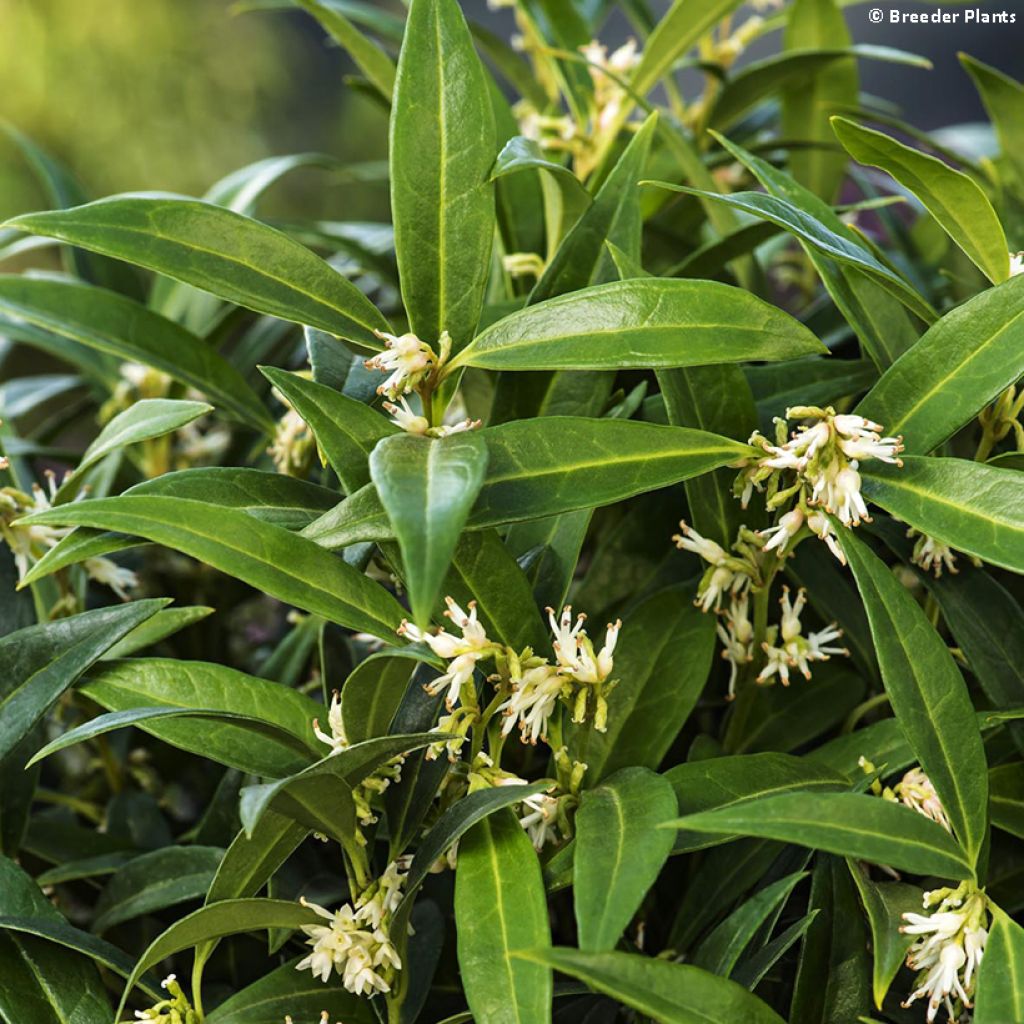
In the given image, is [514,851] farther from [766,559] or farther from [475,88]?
[475,88]

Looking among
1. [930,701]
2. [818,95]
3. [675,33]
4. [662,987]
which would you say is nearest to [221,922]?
[662,987]

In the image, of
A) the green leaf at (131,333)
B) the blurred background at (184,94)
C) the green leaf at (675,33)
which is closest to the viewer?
the green leaf at (131,333)

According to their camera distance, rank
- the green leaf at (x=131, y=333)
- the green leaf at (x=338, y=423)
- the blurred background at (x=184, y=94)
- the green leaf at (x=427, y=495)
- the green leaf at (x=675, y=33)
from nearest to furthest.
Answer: the green leaf at (x=427, y=495) < the green leaf at (x=338, y=423) < the green leaf at (x=131, y=333) < the green leaf at (x=675, y=33) < the blurred background at (x=184, y=94)

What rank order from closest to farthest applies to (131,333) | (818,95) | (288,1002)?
1. (288,1002)
2. (131,333)
3. (818,95)

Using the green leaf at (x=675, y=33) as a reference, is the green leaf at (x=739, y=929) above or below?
below

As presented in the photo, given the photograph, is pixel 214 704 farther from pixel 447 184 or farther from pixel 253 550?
pixel 447 184

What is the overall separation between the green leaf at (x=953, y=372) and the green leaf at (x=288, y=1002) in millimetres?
297

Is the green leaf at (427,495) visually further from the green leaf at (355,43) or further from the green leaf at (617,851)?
the green leaf at (355,43)

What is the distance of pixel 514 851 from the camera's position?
0.42 m

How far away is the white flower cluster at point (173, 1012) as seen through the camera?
1.42 feet

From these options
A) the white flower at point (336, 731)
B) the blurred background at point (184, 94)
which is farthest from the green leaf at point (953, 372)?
the blurred background at point (184, 94)

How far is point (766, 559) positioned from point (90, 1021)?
318mm

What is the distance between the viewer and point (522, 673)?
0.42 metres

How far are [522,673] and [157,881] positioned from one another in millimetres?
216
